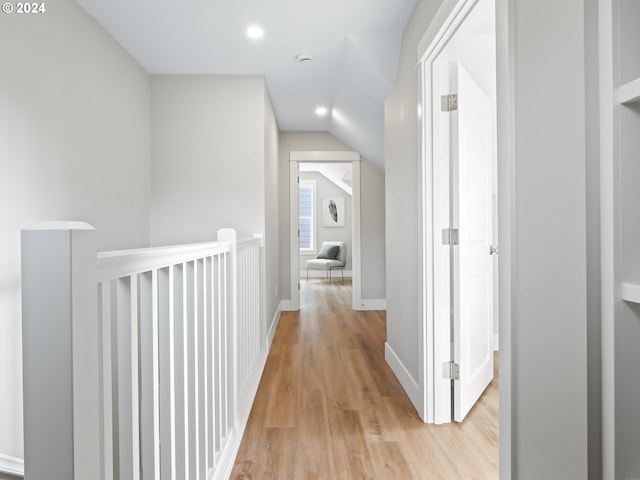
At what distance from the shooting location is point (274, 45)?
2.44m

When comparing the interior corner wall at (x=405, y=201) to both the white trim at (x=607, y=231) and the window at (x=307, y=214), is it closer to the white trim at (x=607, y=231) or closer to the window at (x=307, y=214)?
the white trim at (x=607, y=231)

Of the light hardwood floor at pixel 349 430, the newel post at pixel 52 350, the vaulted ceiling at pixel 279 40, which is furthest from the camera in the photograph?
the vaulted ceiling at pixel 279 40

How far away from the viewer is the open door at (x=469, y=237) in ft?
5.97

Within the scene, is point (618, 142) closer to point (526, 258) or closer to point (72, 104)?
point (526, 258)

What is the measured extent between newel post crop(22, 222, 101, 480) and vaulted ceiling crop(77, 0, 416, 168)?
2014 millimetres

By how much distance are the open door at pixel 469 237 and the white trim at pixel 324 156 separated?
2.51m

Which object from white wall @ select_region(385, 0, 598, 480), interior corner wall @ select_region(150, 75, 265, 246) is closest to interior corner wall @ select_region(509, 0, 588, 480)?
white wall @ select_region(385, 0, 598, 480)

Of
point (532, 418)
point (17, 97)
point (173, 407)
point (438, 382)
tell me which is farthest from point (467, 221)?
point (17, 97)

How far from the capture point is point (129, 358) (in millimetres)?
740

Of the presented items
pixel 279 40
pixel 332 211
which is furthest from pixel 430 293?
pixel 332 211

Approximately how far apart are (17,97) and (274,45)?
155 cm

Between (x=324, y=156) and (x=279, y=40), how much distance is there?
224cm

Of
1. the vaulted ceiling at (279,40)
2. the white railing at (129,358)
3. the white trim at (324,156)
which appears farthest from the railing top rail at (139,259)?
the white trim at (324,156)

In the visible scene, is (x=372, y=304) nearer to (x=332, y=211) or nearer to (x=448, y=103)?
(x=448, y=103)
